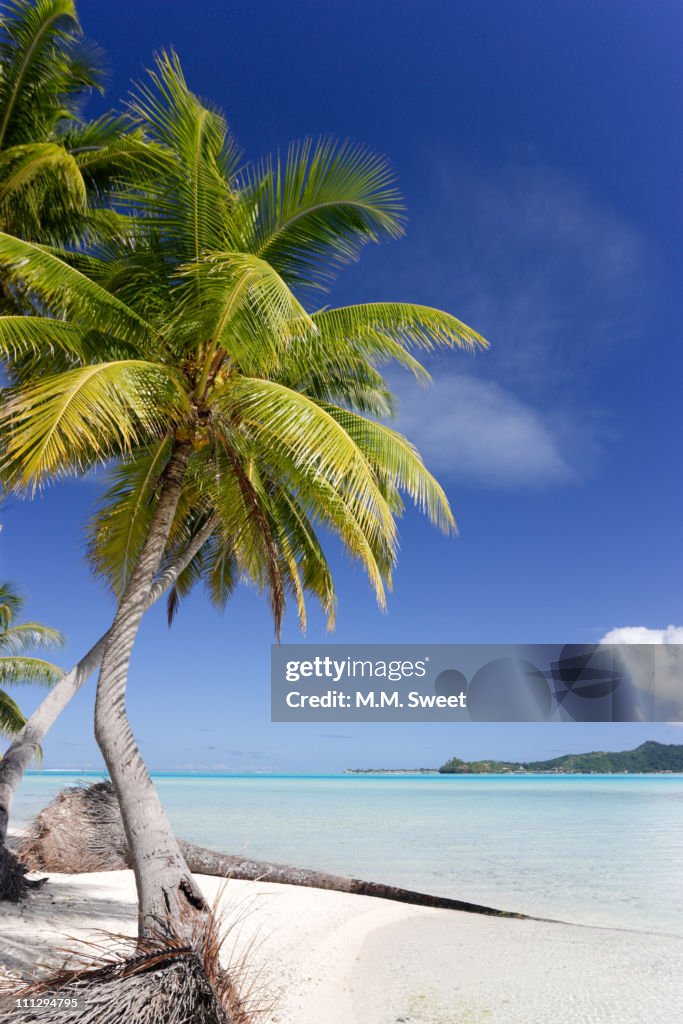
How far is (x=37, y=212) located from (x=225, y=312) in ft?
16.7

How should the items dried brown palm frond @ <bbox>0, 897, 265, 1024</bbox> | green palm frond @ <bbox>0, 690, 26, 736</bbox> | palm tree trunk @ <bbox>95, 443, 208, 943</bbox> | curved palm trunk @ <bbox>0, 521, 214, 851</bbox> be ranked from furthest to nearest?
green palm frond @ <bbox>0, 690, 26, 736</bbox> → curved palm trunk @ <bbox>0, 521, 214, 851</bbox> → palm tree trunk @ <bbox>95, 443, 208, 943</bbox> → dried brown palm frond @ <bbox>0, 897, 265, 1024</bbox>

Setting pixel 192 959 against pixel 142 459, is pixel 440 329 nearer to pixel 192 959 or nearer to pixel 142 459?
pixel 142 459

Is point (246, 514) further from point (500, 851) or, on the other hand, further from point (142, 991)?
point (500, 851)

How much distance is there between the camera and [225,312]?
6488 millimetres

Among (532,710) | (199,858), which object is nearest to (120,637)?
(199,858)

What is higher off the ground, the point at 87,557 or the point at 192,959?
the point at 87,557

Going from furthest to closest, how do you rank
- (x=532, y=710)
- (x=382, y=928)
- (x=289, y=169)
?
(x=532, y=710) → (x=382, y=928) → (x=289, y=169)

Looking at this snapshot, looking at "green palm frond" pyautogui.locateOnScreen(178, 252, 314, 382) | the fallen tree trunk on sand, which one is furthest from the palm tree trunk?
the fallen tree trunk on sand

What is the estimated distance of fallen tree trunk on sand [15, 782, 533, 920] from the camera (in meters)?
11.4

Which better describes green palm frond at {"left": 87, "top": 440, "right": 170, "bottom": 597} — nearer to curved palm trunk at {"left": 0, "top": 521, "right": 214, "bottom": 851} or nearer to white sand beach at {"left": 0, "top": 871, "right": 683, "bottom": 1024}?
curved palm trunk at {"left": 0, "top": 521, "right": 214, "bottom": 851}

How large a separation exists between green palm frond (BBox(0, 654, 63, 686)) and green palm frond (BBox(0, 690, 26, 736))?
498mm

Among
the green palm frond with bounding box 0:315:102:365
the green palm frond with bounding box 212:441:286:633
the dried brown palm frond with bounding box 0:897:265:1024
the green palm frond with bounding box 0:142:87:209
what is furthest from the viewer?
the green palm frond with bounding box 0:142:87:209

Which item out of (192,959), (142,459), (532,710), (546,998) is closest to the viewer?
(192,959)

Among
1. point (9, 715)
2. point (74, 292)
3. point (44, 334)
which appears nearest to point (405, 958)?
point (44, 334)
